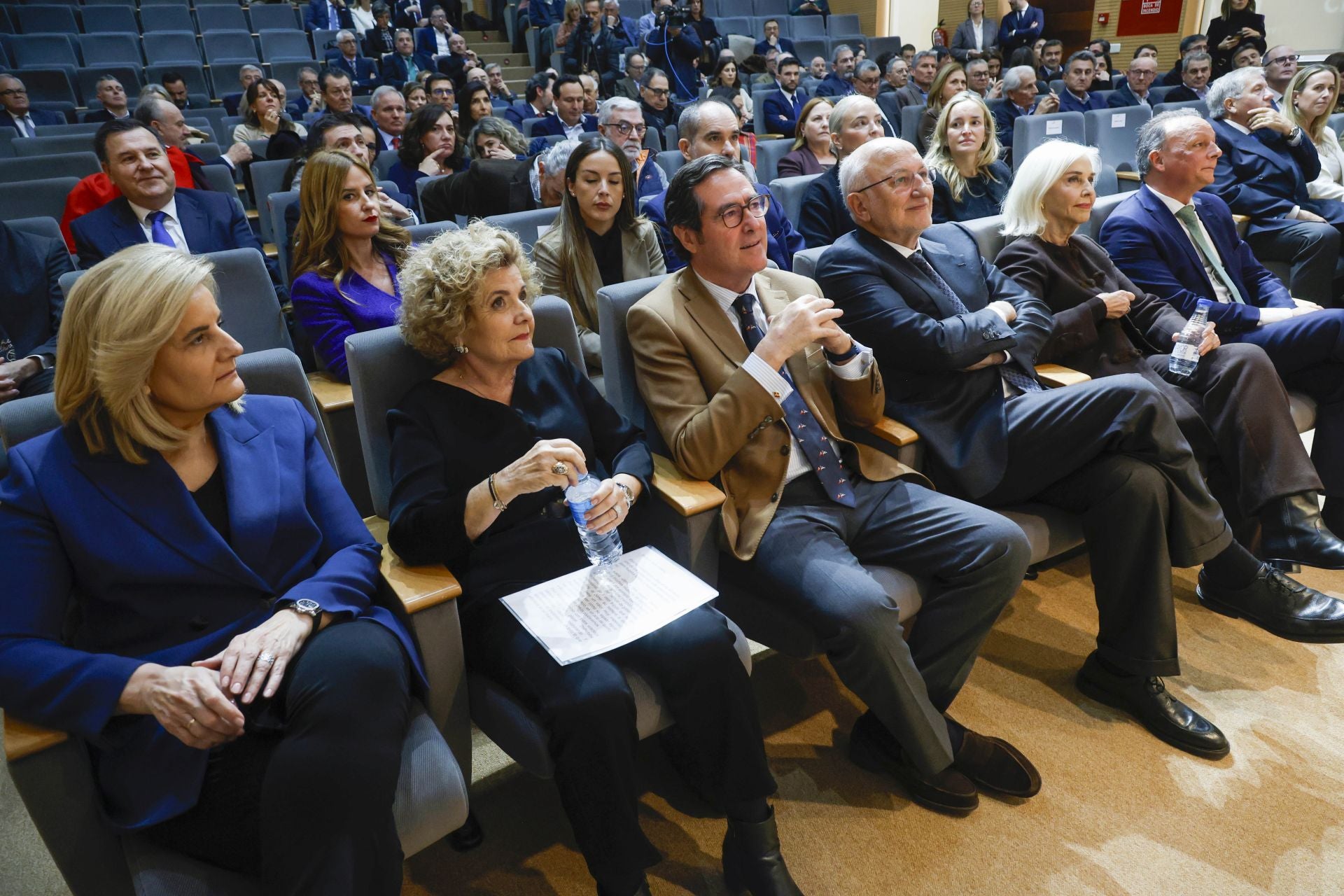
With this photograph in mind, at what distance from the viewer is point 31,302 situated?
8.14 feet

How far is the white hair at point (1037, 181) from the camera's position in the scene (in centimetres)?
220

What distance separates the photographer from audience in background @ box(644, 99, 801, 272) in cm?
288

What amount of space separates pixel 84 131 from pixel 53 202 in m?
2.29

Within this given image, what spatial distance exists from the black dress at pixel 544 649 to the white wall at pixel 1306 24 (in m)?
9.63

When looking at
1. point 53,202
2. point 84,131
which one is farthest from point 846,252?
point 84,131

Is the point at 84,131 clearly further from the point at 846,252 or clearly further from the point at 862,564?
the point at 862,564

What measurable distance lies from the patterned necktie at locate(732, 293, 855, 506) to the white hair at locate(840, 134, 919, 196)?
0.46 m

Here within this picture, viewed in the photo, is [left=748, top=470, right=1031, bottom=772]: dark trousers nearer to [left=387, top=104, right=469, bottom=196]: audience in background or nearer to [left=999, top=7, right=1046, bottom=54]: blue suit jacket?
[left=387, top=104, right=469, bottom=196]: audience in background

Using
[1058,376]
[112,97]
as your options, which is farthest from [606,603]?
[112,97]

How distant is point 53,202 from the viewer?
11.0 feet

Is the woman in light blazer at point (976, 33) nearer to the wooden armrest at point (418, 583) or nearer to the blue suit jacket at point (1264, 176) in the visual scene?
the blue suit jacket at point (1264, 176)

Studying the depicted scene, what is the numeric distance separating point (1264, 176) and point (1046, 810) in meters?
3.08

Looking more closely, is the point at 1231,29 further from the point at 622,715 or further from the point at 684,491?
the point at 622,715

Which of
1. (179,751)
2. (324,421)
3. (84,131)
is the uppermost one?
(84,131)
